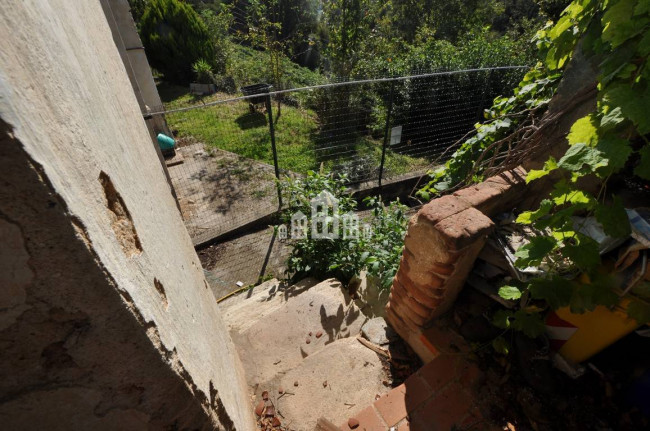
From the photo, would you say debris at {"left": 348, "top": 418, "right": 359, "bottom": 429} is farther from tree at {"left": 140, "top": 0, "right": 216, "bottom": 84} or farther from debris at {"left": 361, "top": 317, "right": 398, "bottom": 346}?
tree at {"left": 140, "top": 0, "right": 216, "bottom": 84}

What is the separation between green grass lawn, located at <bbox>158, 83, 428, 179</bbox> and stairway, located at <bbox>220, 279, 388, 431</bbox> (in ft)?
10.3

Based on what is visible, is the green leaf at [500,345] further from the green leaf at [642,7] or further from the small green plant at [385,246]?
the green leaf at [642,7]

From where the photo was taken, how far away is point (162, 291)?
0.88m

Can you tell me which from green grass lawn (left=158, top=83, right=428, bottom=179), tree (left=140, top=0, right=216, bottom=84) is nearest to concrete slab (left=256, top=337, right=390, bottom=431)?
green grass lawn (left=158, top=83, right=428, bottom=179)

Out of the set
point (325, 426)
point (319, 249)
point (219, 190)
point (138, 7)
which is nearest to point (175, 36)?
point (138, 7)

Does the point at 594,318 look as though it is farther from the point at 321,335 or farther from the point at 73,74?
the point at 73,74

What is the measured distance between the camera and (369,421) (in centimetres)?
181

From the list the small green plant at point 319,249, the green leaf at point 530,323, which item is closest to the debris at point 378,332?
the small green plant at point 319,249

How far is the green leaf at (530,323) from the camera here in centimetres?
165

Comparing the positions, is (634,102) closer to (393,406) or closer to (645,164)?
(645,164)

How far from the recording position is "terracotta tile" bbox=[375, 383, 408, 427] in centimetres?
180

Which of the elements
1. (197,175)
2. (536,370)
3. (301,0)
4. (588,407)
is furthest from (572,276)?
(301,0)

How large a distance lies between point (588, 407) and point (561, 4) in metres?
13.1

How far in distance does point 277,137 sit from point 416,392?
6055 millimetres
